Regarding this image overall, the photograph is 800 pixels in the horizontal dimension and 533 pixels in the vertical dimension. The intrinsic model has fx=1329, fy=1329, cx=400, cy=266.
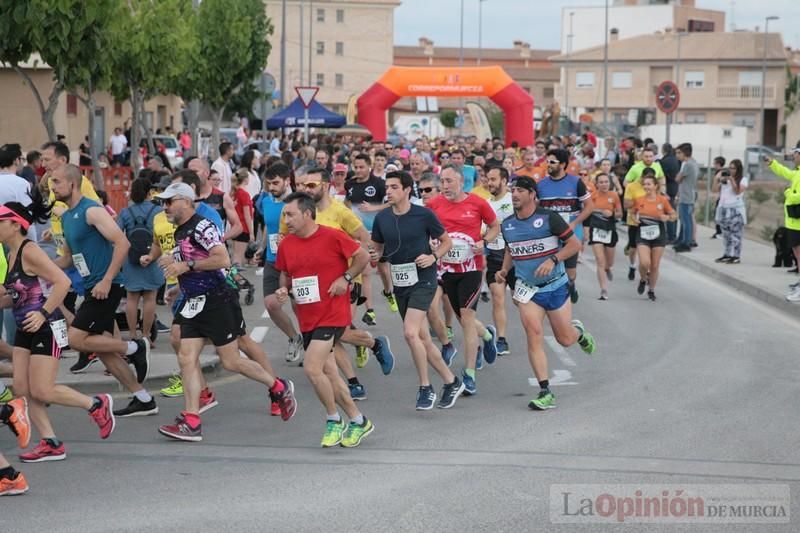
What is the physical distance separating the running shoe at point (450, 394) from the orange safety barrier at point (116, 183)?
1203cm

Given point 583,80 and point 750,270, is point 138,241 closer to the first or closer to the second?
point 750,270

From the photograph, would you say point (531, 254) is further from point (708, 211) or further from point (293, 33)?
point (293, 33)

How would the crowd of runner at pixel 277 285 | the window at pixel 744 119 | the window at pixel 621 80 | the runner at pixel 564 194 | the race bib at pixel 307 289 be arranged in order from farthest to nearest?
1. the window at pixel 621 80
2. the window at pixel 744 119
3. the runner at pixel 564 194
4. the race bib at pixel 307 289
5. the crowd of runner at pixel 277 285

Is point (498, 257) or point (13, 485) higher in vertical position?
point (498, 257)

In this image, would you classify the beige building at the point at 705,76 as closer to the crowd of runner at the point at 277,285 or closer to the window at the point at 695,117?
the window at the point at 695,117

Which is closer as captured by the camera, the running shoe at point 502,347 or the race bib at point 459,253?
the race bib at point 459,253

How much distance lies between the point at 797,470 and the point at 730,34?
278 feet

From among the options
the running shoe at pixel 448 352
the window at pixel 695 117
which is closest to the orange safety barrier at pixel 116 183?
the running shoe at pixel 448 352

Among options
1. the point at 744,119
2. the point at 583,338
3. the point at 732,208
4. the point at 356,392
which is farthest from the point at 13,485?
the point at 744,119

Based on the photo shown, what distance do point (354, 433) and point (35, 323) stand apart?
2180mm

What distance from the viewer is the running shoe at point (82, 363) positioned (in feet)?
37.5

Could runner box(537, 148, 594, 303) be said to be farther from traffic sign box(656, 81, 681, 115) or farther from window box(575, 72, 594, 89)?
window box(575, 72, 594, 89)

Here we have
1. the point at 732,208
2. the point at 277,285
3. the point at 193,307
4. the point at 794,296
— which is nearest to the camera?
the point at 193,307

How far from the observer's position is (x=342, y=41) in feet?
364
